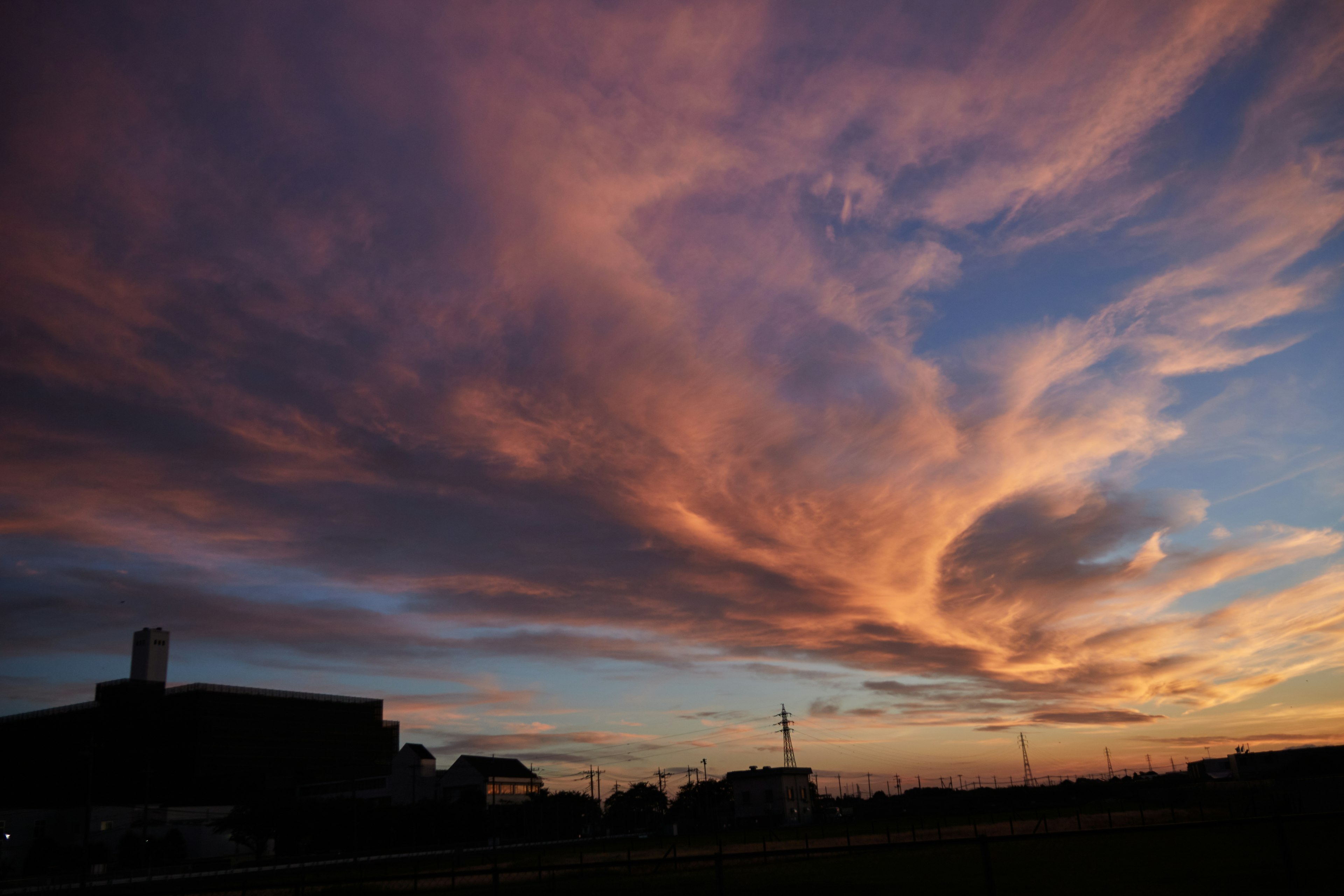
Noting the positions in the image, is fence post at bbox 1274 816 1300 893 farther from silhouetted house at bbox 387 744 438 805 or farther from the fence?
silhouetted house at bbox 387 744 438 805

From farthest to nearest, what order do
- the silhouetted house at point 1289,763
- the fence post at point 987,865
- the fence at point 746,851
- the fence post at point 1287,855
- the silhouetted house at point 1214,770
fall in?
the silhouetted house at point 1214,770
the silhouetted house at point 1289,763
the fence at point 746,851
the fence post at point 987,865
the fence post at point 1287,855

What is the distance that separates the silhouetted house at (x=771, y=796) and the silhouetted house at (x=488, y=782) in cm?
4563

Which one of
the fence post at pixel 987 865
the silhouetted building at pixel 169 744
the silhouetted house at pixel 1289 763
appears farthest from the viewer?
the silhouetted building at pixel 169 744

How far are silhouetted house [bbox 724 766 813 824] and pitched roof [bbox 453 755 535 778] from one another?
49218 millimetres

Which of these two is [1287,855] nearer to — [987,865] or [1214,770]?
[987,865]

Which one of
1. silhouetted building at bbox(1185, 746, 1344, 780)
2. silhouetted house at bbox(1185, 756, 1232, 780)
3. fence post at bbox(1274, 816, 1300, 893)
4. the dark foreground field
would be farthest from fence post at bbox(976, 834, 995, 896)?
silhouetted house at bbox(1185, 756, 1232, 780)

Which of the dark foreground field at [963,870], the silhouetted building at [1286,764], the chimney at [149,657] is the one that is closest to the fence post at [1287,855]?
the dark foreground field at [963,870]

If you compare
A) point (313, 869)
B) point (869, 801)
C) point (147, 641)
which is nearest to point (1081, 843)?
point (313, 869)

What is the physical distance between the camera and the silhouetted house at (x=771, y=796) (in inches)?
4638

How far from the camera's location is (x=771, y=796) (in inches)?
4675

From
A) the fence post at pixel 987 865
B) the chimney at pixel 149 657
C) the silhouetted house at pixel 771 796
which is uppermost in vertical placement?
the chimney at pixel 149 657

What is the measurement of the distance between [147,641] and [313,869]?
14599 centimetres

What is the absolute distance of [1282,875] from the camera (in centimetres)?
2425

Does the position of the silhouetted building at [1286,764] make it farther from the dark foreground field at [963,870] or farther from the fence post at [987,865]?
the fence post at [987,865]
